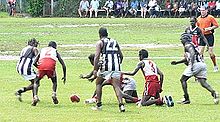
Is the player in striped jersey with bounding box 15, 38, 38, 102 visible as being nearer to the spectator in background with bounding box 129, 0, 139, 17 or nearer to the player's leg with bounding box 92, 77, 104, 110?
the player's leg with bounding box 92, 77, 104, 110

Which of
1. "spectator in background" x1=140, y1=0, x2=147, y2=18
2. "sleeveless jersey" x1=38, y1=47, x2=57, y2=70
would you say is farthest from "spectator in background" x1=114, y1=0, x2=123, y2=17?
"sleeveless jersey" x1=38, y1=47, x2=57, y2=70

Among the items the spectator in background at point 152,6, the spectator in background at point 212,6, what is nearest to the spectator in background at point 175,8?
the spectator in background at point 152,6

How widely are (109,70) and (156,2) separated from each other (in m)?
48.9

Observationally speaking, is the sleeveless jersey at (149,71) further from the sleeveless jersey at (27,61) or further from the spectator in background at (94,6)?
the spectator in background at (94,6)

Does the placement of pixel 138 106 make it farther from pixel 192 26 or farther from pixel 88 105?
pixel 192 26

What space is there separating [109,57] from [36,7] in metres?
49.1

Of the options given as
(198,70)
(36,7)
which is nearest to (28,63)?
(198,70)

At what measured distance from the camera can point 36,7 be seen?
2527 inches

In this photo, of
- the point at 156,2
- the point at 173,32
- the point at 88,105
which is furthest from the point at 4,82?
the point at 156,2

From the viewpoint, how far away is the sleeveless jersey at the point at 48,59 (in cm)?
1666

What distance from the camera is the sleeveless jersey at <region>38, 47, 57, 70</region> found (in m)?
16.7

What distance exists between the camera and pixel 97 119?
48.5ft

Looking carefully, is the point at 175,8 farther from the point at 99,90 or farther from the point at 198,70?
the point at 99,90

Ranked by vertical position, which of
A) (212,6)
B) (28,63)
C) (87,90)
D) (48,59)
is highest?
(48,59)
